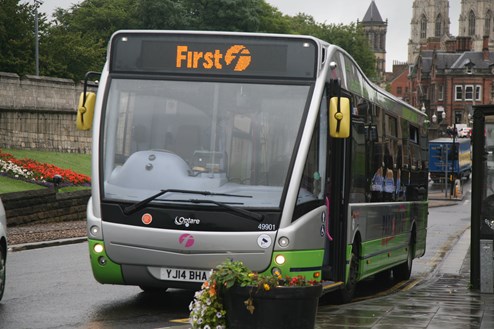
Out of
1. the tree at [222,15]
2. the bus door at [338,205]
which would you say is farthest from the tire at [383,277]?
the tree at [222,15]

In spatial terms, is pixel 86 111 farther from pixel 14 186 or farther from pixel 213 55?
pixel 14 186

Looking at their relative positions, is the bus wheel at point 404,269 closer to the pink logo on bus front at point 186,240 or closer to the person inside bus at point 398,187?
the person inside bus at point 398,187

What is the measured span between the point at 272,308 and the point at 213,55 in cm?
468

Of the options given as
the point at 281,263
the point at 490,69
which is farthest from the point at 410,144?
the point at 490,69

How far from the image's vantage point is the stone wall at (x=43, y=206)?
29.1m

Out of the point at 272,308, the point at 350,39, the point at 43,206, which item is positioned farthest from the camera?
the point at 350,39

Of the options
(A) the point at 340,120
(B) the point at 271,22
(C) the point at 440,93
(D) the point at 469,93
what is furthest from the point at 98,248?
(C) the point at 440,93

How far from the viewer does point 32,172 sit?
33.5 meters

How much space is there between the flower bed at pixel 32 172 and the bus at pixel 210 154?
1984 cm

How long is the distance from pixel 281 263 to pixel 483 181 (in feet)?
17.3

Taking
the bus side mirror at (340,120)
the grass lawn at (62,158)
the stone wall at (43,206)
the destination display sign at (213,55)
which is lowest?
the stone wall at (43,206)

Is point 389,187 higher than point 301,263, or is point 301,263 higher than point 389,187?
point 389,187

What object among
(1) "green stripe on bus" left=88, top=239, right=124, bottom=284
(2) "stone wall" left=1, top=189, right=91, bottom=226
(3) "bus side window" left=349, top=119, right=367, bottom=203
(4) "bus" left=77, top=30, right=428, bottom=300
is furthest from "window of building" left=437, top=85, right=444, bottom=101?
(1) "green stripe on bus" left=88, top=239, right=124, bottom=284

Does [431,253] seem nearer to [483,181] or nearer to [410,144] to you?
[410,144]
